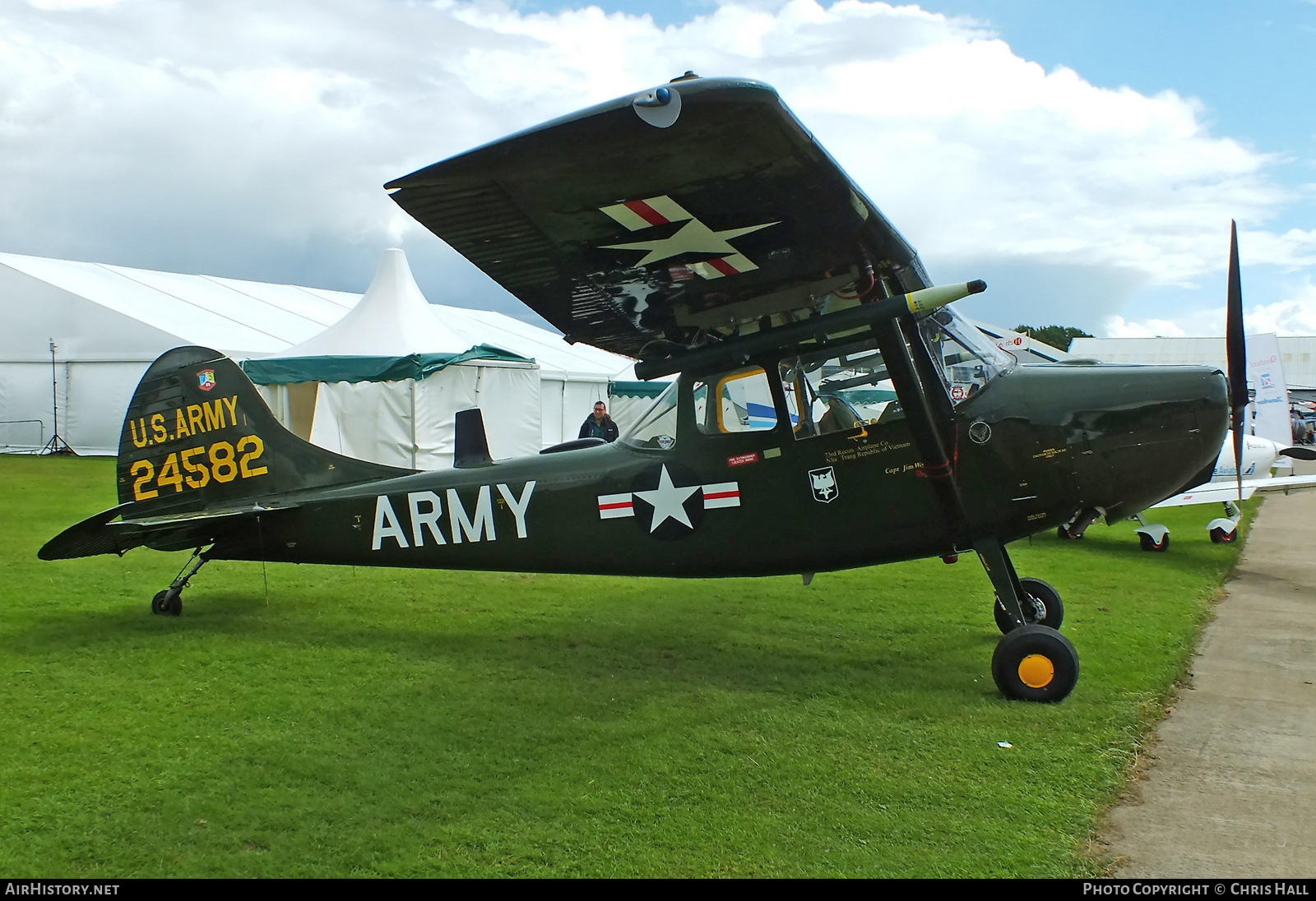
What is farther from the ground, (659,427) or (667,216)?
(667,216)

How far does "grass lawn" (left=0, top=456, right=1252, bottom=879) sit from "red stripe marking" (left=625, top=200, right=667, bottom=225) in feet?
8.18

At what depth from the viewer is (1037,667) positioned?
4949 mm

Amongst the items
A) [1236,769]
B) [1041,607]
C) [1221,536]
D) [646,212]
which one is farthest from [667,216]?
[1221,536]

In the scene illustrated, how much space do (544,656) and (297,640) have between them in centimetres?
179

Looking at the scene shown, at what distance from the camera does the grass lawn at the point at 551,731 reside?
332 centimetres

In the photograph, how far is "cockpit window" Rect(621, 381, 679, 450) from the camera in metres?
5.84

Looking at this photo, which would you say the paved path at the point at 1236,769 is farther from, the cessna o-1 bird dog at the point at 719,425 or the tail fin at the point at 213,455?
the tail fin at the point at 213,455

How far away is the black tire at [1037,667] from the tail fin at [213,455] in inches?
173

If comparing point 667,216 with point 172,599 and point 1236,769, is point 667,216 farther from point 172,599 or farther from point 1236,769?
point 172,599

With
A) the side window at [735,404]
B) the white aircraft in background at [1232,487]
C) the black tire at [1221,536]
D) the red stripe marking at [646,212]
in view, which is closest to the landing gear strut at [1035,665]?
the side window at [735,404]

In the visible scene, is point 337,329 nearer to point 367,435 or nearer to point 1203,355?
point 367,435

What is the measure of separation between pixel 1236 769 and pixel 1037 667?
3.46 feet

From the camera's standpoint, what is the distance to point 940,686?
209 inches

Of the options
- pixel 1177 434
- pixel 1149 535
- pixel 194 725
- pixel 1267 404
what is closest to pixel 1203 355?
pixel 1267 404
